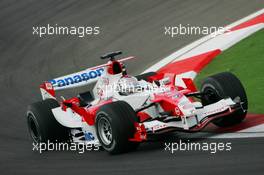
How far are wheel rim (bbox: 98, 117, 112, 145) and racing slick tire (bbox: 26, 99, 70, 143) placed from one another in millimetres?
1366

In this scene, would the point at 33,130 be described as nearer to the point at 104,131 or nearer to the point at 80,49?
the point at 104,131

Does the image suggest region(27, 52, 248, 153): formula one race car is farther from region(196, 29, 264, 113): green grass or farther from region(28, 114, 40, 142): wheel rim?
region(196, 29, 264, 113): green grass

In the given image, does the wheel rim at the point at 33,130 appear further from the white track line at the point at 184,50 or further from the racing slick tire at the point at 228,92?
the white track line at the point at 184,50

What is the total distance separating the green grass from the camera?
13.4m

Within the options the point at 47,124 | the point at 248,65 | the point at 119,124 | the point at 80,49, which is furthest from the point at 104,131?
the point at 80,49

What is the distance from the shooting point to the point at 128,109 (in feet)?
36.5

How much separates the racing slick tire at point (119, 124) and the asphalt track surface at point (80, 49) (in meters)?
0.14

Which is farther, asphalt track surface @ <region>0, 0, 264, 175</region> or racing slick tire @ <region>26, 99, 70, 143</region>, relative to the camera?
racing slick tire @ <region>26, 99, 70, 143</region>

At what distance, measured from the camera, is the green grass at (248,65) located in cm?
1337

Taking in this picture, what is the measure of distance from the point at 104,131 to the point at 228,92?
1857mm

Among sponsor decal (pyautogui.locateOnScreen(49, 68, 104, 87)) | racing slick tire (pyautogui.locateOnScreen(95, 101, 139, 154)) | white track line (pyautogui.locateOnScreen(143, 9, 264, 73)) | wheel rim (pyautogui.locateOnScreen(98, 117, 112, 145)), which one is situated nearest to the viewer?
racing slick tire (pyautogui.locateOnScreen(95, 101, 139, 154))

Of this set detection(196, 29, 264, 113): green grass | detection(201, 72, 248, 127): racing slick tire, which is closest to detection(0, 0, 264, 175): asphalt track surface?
detection(201, 72, 248, 127): racing slick tire

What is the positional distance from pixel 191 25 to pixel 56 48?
317 centimetres

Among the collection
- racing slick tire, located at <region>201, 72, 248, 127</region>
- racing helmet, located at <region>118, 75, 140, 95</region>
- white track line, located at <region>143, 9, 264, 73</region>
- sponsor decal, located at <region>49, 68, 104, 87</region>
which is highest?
white track line, located at <region>143, 9, 264, 73</region>
